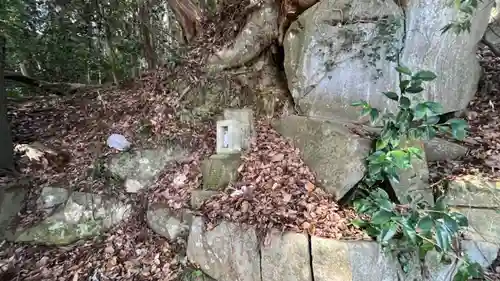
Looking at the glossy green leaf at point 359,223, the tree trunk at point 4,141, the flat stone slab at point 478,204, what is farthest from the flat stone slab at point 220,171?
the tree trunk at point 4,141

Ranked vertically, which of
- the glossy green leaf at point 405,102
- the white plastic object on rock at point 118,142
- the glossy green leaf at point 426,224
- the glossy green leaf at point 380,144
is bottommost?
the glossy green leaf at point 426,224

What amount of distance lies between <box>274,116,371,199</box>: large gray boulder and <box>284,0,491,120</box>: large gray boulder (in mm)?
436

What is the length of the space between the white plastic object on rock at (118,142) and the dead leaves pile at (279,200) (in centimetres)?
154

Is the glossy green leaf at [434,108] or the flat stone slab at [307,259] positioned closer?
the glossy green leaf at [434,108]

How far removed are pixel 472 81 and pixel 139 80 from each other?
4.85 meters

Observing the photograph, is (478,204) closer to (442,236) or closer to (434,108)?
(442,236)

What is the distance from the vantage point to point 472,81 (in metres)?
3.88

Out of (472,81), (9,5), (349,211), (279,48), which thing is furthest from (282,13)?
(9,5)

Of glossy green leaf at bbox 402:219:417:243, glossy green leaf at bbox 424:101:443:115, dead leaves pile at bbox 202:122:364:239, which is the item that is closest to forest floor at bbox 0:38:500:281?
dead leaves pile at bbox 202:122:364:239

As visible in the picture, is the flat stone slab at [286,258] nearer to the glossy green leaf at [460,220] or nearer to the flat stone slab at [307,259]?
the flat stone slab at [307,259]

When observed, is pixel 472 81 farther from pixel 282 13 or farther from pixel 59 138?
pixel 59 138

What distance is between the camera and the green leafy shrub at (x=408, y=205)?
227 cm

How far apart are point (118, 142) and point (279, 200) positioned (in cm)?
232

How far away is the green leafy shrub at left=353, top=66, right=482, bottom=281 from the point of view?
227 cm
